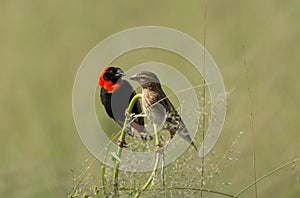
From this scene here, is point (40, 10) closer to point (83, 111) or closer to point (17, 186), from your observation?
point (17, 186)

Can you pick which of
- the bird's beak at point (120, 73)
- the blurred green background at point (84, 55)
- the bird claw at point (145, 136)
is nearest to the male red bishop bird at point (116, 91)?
the bird's beak at point (120, 73)

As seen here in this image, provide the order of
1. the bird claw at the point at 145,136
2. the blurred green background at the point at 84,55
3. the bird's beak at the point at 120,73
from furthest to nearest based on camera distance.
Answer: the blurred green background at the point at 84,55, the bird's beak at the point at 120,73, the bird claw at the point at 145,136

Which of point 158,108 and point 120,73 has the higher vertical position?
point 120,73

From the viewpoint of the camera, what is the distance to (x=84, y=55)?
604 centimetres

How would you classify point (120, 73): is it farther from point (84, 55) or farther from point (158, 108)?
point (84, 55)

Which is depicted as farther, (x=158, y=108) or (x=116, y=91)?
(x=116, y=91)

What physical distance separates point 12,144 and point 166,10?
1539 mm

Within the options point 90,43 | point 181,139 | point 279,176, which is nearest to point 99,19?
point 90,43

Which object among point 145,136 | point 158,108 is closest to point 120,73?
point 158,108

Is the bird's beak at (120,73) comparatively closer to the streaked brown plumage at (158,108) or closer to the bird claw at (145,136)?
the streaked brown plumage at (158,108)

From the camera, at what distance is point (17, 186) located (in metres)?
4.60

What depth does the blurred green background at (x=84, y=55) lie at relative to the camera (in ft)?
14.8

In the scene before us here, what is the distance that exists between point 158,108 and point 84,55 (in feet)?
11.6

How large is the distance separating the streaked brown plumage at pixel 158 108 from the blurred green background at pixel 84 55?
1.20 m
